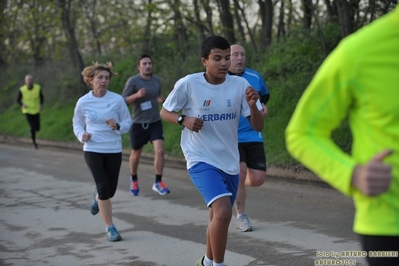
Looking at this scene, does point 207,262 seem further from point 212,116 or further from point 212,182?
point 212,116

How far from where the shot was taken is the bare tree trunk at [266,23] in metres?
17.9

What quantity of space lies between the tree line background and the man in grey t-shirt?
2.25 meters

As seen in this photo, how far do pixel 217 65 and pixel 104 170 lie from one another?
250cm

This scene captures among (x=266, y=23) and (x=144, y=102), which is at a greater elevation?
(x=266, y=23)

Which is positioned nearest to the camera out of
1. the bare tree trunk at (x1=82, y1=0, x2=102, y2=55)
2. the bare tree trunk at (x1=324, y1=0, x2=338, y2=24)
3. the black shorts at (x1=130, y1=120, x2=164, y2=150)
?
the black shorts at (x1=130, y1=120, x2=164, y2=150)

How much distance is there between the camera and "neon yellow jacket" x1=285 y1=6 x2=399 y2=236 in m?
2.72

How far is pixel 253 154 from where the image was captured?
7.62 meters

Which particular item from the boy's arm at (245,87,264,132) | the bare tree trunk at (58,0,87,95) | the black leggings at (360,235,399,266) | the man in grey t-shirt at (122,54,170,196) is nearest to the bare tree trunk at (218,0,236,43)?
the man in grey t-shirt at (122,54,170,196)

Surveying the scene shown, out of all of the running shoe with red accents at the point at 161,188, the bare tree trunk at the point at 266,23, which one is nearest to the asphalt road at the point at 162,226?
the running shoe with red accents at the point at 161,188


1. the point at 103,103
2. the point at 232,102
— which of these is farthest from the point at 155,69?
the point at 232,102

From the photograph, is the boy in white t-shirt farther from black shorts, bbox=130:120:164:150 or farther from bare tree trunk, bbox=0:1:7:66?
bare tree trunk, bbox=0:1:7:66

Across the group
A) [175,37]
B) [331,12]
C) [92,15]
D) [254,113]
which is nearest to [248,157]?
[254,113]

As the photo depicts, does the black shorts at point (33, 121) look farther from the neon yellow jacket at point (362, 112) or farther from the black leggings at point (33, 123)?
the neon yellow jacket at point (362, 112)

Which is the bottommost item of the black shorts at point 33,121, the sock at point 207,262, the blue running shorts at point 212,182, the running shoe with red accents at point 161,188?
the running shoe with red accents at point 161,188
